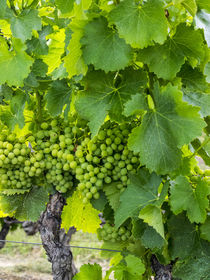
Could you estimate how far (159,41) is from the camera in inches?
41.4

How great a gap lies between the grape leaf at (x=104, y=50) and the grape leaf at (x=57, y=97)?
0.29 metres

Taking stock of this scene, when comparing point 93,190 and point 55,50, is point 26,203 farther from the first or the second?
point 55,50

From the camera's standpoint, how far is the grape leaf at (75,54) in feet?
3.57

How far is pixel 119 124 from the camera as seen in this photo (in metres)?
1.25

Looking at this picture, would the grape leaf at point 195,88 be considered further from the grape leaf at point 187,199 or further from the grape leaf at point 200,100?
the grape leaf at point 187,199

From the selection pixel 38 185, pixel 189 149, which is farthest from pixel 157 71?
pixel 38 185

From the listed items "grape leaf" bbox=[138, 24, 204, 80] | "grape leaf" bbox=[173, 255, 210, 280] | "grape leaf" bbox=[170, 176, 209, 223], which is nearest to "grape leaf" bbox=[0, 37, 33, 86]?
"grape leaf" bbox=[138, 24, 204, 80]

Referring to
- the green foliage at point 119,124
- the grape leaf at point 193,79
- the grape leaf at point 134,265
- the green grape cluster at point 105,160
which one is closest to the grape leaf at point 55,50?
the green foliage at point 119,124

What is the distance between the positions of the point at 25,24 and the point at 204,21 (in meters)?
0.57

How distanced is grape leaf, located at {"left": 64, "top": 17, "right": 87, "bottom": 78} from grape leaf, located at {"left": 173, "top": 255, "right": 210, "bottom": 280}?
0.72 metres

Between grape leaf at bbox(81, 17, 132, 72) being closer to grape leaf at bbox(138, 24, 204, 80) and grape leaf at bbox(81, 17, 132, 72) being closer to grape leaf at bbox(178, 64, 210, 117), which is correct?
grape leaf at bbox(138, 24, 204, 80)

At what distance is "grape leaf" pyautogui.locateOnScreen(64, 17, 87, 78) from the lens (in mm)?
1088

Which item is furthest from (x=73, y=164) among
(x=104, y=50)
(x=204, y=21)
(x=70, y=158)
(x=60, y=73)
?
(x=204, y=21)

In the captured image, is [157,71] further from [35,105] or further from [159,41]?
[35,105]
